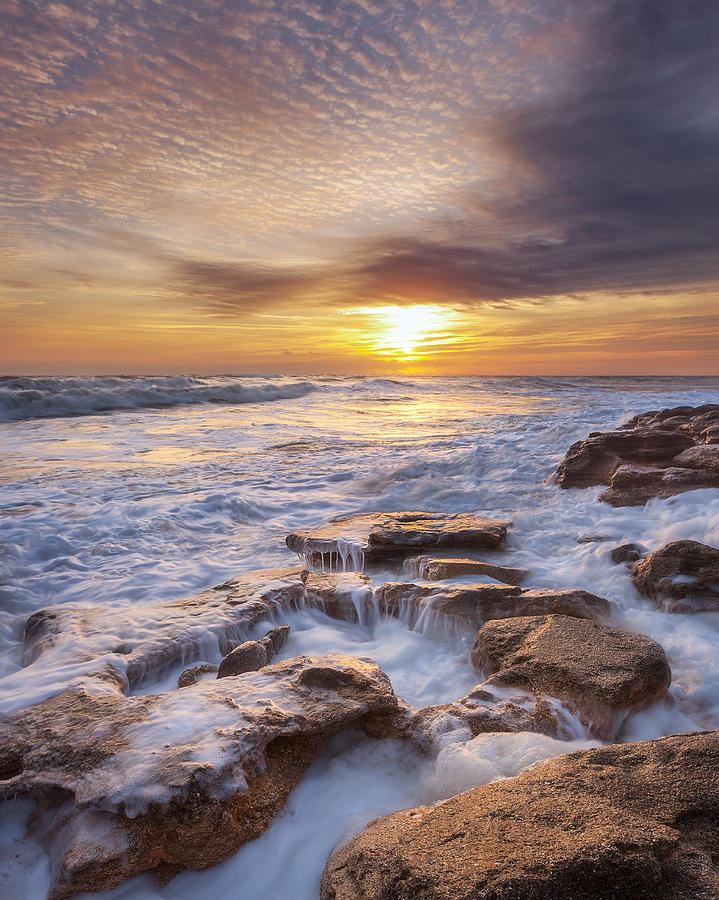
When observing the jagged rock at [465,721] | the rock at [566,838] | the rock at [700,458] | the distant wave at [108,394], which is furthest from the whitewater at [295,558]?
the distant wave at [108,394]

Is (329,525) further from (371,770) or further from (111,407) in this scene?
(111,407)

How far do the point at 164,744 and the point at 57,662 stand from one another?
159cm

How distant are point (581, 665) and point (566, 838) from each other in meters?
1.45

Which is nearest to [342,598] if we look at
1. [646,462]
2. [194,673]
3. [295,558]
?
[194,673]

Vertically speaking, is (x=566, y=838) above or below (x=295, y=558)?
above

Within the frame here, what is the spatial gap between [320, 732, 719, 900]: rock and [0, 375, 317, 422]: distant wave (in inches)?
907

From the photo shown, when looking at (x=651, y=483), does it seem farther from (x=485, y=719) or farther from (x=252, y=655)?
(x=252, y=655)

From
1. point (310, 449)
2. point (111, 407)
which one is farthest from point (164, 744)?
point (111, 407)

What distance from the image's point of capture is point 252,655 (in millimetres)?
3230

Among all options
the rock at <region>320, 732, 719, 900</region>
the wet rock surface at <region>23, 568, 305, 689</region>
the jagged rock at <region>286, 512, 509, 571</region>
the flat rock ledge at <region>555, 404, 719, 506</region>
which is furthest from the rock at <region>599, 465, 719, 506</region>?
the rock at <region>320, 732, 719, 900</region>

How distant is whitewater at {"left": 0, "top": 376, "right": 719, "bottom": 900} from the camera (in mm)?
2164

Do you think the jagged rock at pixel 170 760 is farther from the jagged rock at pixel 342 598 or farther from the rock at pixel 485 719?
the jagged rock at pixel 342 598

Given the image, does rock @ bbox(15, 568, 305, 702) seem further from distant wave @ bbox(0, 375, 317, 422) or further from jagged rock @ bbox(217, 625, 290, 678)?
distant wave @ bbox(0, 375, 317, 422)

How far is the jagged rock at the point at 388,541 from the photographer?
5.34 metres
